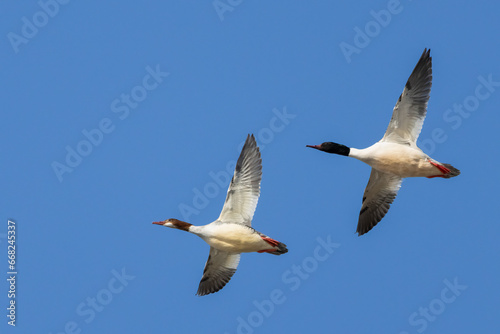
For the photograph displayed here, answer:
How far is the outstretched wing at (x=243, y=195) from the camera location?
2327 cm

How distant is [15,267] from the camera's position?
2427 cm

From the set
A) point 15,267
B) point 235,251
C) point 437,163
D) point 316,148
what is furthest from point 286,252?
point 15,267

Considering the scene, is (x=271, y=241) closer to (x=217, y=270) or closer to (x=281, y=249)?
(x=281, y=249)

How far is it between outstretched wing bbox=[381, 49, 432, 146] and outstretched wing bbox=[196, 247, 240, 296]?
5.30m

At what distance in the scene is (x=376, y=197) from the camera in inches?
1000

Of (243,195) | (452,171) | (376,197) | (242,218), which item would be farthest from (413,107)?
(242,218)

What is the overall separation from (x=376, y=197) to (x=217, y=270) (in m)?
4.85

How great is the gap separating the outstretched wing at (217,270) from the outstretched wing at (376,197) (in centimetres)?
378

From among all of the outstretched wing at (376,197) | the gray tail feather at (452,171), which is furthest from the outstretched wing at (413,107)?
the outstretched wing at (376,197)

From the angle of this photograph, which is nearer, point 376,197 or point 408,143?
point 408,143

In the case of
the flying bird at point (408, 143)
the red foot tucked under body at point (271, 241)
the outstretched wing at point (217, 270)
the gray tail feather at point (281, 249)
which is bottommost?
the outstretched wing at point (217, 270)

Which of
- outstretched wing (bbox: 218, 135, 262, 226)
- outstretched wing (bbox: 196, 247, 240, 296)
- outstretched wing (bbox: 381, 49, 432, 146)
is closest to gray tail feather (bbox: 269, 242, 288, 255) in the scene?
outstretched wing (bbox: 218, 135, 262, 226)

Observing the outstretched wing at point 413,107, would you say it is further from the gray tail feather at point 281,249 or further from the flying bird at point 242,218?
the gray tail feather at point 281,249

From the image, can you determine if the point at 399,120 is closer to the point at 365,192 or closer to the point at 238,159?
the point at 365,192
